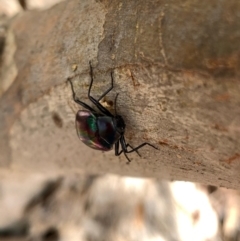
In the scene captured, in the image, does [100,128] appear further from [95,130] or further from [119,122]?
[119,122]

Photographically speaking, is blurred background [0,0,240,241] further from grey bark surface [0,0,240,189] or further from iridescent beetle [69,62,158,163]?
iridescent beetle [69,62,158,163]

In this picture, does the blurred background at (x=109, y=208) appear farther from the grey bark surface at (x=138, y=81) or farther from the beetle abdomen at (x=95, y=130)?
the beetle abdomen at (x=95, y=130)

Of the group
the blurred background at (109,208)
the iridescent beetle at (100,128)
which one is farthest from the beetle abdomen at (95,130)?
the blurred background at (109,208)

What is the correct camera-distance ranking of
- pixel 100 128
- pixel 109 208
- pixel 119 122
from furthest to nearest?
pixel 109 208 < pixel 100 128 < pixel 119 122

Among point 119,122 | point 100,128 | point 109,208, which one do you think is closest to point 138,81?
point 119,122

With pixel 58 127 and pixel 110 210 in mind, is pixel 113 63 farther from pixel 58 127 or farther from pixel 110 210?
pixel 110 210
